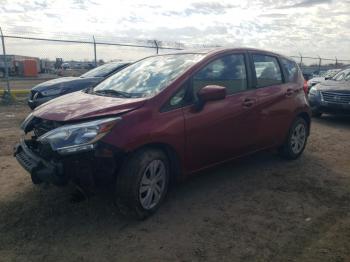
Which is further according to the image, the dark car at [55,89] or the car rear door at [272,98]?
the dark car at [55,89]

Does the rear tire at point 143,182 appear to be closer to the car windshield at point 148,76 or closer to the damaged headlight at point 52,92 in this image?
the car windshield at point 148,76

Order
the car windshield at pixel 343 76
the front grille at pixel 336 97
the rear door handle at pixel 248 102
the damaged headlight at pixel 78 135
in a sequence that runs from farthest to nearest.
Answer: the car windshield at pixel 343 76
the front grille at pixel 336 97
the rear door handle at pixel 248 102
the damaged headlight at pixel 78 135

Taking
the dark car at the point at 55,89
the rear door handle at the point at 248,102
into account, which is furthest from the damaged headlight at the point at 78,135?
the dark car at the point at 55,89

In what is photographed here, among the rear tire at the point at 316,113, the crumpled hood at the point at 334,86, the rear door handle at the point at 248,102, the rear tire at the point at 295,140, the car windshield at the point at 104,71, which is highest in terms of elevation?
the car windshield at the point at 104,71

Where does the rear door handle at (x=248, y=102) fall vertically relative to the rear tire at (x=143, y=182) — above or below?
above

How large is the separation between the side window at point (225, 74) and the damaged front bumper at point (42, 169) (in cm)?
166

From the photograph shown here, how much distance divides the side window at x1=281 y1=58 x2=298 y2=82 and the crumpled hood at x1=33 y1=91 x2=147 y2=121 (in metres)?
2.88

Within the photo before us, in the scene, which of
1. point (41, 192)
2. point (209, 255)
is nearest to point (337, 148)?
point (209, 255)

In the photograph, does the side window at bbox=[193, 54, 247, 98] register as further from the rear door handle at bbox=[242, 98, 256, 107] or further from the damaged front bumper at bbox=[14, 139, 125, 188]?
the damaged front bumper at bbox=[14, 139, 125, 188]

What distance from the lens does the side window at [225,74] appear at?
14.2 feet

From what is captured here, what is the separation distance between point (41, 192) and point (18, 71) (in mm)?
38939

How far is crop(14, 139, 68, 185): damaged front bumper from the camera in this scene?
3447 mm

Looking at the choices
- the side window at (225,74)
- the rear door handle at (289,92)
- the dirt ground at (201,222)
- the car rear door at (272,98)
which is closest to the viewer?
the dirt ground at (201,222)

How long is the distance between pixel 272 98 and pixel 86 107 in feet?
8.81
